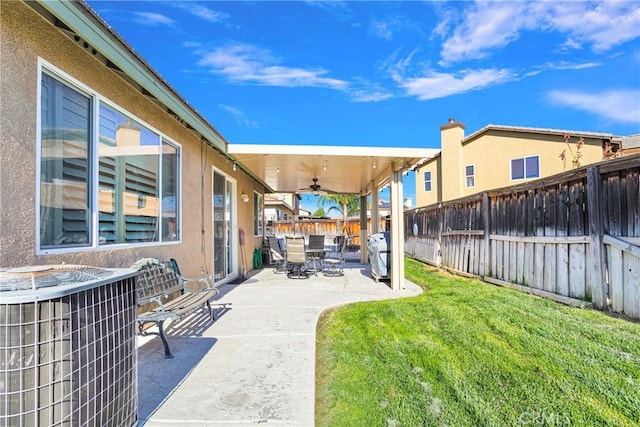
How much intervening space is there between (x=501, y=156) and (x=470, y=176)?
1699mm

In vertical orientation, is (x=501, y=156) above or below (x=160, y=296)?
above

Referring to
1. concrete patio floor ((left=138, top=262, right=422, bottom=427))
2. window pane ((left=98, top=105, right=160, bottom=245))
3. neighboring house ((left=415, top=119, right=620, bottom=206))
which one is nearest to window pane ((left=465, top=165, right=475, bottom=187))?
neighboring house ((left=415, top=119, right=620, bottom=206))

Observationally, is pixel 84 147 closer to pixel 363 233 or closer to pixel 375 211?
pixel 375 211

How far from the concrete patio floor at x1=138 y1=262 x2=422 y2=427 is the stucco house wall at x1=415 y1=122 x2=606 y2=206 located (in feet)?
43.3

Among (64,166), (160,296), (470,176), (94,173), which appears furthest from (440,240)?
(64,166)

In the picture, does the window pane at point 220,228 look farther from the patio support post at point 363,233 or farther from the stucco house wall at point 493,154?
the stucco house wall at point 493,154

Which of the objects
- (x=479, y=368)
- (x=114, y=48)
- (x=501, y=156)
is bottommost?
(x=479, y=368)

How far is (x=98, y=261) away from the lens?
3.47 metres

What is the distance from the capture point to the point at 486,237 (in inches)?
306

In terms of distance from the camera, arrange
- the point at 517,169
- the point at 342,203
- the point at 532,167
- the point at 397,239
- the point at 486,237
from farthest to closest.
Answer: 1. the point at 342,203
2. the point at 517,169
3. the point at 532,167
4. the point at 486,237
5. the point at 397,239

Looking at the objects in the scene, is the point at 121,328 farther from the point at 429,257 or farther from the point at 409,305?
the point at 429,257

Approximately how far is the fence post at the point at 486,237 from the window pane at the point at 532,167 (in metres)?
9.04

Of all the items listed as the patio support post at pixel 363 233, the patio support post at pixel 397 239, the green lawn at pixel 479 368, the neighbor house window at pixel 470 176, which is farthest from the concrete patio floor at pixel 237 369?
the neighbor house window at pixel 470 176

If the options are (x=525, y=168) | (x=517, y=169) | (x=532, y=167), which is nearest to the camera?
(x=532, y=167)
